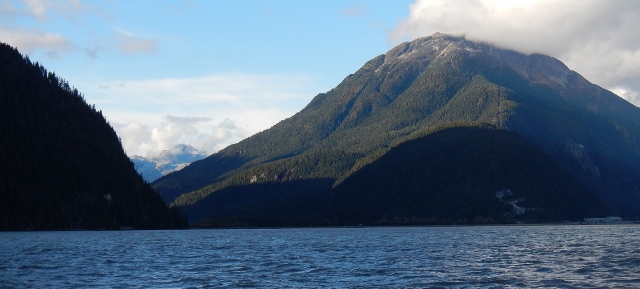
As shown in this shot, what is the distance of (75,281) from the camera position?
88750 millimetres

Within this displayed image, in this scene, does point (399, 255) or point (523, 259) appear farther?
point (399, 255)

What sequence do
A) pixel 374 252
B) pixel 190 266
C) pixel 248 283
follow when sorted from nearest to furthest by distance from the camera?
pixel 248 283, pixel 190 266, pixel 374 252

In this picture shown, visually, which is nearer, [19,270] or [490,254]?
[19,270]

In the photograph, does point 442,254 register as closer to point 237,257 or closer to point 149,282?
point 237,257

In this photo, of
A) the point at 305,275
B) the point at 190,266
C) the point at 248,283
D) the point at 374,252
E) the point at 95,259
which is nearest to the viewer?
Answer: the point at 248,283

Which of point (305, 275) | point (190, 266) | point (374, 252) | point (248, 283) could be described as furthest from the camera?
point (374, 252)

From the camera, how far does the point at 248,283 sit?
3408 inches

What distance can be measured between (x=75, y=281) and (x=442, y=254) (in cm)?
5757

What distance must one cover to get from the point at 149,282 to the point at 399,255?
47.5 metres

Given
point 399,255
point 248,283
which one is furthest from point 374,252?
point 248,283

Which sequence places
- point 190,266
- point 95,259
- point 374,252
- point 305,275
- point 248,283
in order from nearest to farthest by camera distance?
point 248,283 → point 305,275 → point 190,266 → point 95,259 → point 374,252

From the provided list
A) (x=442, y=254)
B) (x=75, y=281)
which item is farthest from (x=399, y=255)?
(x=75, y=281)

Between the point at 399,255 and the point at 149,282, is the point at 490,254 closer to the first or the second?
the point at 399,255

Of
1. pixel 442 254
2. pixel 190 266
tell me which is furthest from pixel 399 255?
pixel 190 266
